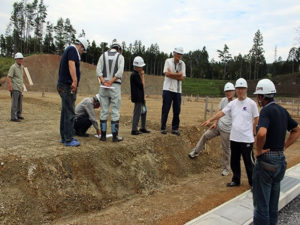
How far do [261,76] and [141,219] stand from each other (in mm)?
82196

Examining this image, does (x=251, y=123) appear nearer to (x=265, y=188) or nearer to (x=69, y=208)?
(x=265, y=188)

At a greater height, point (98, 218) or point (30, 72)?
point (30, 72)

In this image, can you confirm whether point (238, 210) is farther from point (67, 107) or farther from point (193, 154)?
point (67, 107)

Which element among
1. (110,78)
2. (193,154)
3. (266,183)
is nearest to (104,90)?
(110,78)

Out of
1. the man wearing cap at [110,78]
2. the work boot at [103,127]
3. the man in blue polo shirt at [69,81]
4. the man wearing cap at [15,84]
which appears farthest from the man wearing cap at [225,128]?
the man wearing cap at [15,84]

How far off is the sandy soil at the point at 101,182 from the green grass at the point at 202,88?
47836 millimetres

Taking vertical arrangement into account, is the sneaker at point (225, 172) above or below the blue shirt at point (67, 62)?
below

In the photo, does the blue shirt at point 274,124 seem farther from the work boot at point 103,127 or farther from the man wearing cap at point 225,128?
the work boot at point 103,127

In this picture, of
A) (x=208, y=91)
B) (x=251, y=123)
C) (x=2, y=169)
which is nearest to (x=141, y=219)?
(x=2, y=169)

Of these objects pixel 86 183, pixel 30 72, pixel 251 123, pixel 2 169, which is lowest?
pixel 86 183

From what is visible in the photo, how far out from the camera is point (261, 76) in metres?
77.4

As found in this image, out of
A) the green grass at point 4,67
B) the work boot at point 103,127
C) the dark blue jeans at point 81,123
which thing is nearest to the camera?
the work boot at point 103,127

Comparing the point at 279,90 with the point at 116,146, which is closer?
the point at 116,146

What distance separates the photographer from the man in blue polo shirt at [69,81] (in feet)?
15.3
